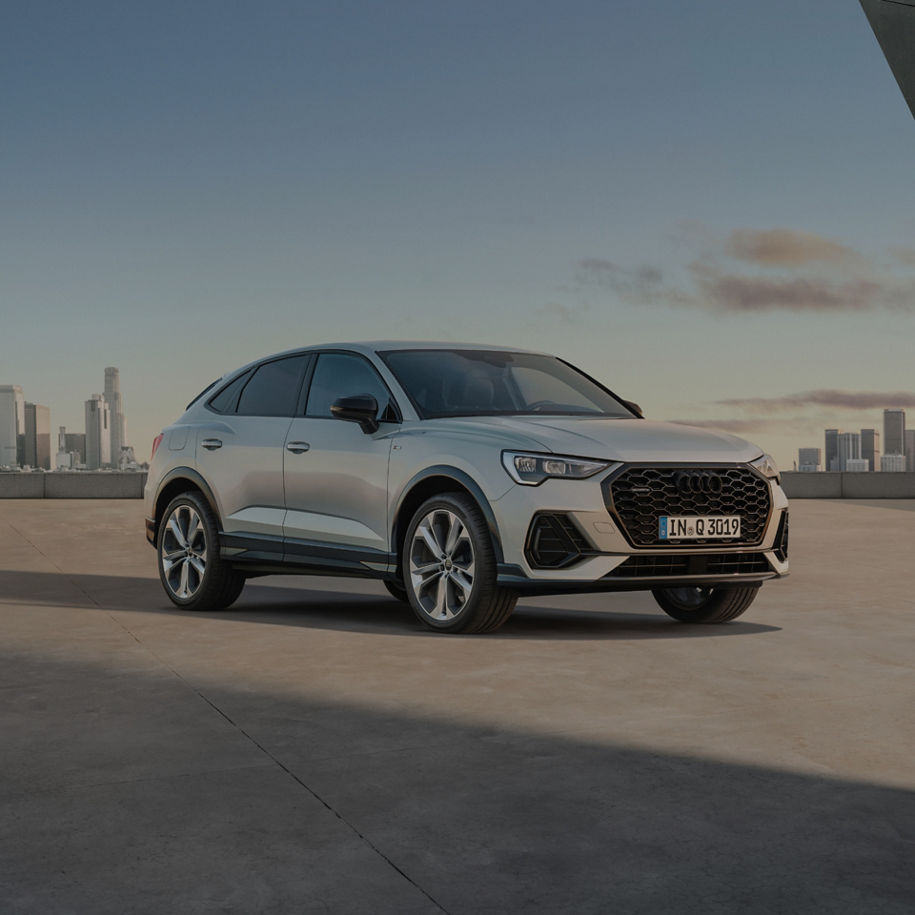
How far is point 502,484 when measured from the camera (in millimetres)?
7551

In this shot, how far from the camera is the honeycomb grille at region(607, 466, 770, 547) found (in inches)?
294

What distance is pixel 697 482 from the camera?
763 cm

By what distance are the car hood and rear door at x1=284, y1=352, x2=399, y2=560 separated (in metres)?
0.50

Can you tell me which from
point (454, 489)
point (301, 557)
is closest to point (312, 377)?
point (301, 557)

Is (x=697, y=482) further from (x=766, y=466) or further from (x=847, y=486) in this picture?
(x=847, y=486)

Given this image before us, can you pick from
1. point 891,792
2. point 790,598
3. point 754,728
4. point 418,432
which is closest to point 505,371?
point 418,432

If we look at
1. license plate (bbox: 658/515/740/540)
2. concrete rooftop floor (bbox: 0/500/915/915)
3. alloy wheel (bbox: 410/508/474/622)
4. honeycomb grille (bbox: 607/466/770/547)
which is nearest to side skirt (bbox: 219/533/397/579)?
alloy wheel (bbox: 410/508/474/622)

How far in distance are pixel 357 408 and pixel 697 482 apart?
2.03 m

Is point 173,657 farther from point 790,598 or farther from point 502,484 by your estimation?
point 790,598

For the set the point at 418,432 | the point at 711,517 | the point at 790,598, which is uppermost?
the point at 418,432

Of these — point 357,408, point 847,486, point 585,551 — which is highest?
point 357,408

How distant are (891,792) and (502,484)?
3.61 m

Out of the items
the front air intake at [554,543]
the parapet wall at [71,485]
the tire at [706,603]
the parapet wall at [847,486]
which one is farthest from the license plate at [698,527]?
the parapet wall at [847,486]

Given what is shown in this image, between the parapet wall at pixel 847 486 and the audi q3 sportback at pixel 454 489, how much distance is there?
66.8 feet
